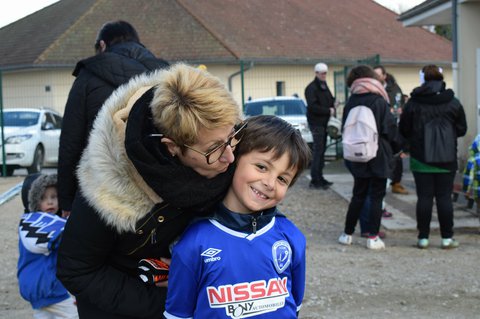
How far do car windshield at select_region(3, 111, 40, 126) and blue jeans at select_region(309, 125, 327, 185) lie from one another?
7.40 m

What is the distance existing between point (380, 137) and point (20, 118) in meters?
10.9

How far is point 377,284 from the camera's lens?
623cm

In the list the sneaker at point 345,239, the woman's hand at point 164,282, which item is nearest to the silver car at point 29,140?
the sneaker at point 345,239

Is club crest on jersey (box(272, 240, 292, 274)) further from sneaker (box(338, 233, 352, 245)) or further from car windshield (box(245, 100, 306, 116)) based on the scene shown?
car windshield (box(245, 100, 306, 116))

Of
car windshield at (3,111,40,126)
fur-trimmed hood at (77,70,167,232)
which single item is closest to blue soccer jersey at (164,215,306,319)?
fur-trimmed hood at (77,70,167,232)

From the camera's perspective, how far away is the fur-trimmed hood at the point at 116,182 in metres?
2.15

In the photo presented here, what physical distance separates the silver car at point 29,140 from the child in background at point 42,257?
1118 cm

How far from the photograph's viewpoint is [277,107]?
55.4 ft

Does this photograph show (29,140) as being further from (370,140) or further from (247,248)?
(247,248)

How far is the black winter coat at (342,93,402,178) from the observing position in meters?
7.19

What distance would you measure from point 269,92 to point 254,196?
2179cm

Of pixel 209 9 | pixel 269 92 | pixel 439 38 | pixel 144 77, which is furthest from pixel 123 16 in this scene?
pixel 144 77

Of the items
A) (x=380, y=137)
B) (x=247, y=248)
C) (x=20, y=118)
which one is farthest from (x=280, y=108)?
(x=247, y=248)

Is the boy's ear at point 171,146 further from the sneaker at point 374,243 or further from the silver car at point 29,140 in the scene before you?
the silver car at point 29,140
